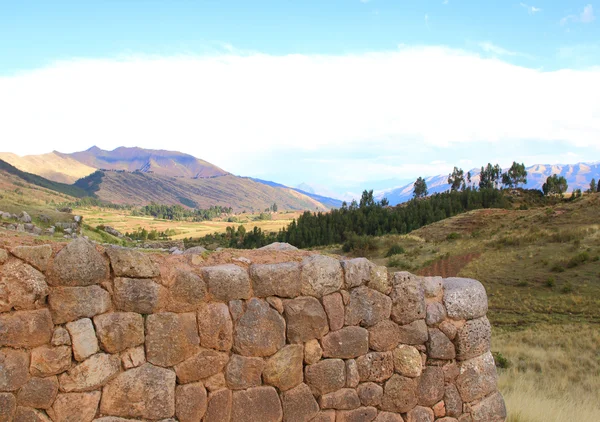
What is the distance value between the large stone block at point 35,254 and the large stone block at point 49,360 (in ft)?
2.27

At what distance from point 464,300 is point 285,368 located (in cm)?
257

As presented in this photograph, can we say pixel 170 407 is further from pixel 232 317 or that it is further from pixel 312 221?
pixel 312 221

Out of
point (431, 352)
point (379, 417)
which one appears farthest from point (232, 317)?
point (431, 352)

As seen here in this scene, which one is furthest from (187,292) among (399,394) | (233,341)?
(399,394)

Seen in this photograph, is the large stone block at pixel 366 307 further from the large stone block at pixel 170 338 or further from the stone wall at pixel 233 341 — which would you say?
the large stone block at pixel 170 338

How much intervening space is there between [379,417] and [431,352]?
3.41 feet

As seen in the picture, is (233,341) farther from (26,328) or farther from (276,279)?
(26,328)

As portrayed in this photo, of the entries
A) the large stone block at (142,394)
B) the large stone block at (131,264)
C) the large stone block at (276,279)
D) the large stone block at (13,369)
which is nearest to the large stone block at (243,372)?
the large stone block at (142,394)

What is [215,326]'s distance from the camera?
14.6 feet

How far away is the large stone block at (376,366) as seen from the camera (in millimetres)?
Result: 5266

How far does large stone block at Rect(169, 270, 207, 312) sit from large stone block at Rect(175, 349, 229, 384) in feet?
1.60

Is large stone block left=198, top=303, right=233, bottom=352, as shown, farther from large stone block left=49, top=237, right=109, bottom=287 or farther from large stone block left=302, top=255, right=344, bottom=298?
large stone block left=49, top=237, right=109, bottom=287

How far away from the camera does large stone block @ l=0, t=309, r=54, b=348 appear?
3.61 m

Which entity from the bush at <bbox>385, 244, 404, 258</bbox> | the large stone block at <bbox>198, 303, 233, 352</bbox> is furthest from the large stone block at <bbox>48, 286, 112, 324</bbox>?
the bush at <bbox>385, 244, 404, 258</bbox>
